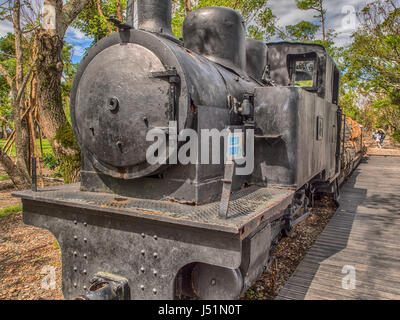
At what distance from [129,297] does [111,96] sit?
1510 millimetres

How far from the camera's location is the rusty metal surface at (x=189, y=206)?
6.05 ft

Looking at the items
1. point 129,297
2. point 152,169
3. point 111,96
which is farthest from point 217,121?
point 129,297

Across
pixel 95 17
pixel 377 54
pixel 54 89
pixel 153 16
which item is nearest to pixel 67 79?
pixel 95 17

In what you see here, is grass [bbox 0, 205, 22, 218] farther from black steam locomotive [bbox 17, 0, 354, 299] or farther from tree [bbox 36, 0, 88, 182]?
black steam locomotive [bbox 17, 0, 354, 299]

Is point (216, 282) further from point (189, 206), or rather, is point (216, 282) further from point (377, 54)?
point (377, 54)

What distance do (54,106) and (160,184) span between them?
365 centimetres

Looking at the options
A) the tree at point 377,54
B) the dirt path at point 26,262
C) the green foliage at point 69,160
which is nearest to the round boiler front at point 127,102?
the dirt path at point 26,262

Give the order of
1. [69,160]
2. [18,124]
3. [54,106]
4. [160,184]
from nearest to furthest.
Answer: [160,184] < [69,160] < [54,106] < [18,124]

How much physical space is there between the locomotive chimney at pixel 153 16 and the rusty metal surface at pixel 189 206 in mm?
1597

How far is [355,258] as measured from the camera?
12.8ft

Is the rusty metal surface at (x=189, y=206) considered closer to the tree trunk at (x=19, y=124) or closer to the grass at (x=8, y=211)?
the grass at (x=8, y=211)

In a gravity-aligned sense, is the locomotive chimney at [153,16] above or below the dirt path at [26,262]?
above

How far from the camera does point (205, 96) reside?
7.95ft

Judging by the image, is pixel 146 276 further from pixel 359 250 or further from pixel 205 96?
pixel 359 250
